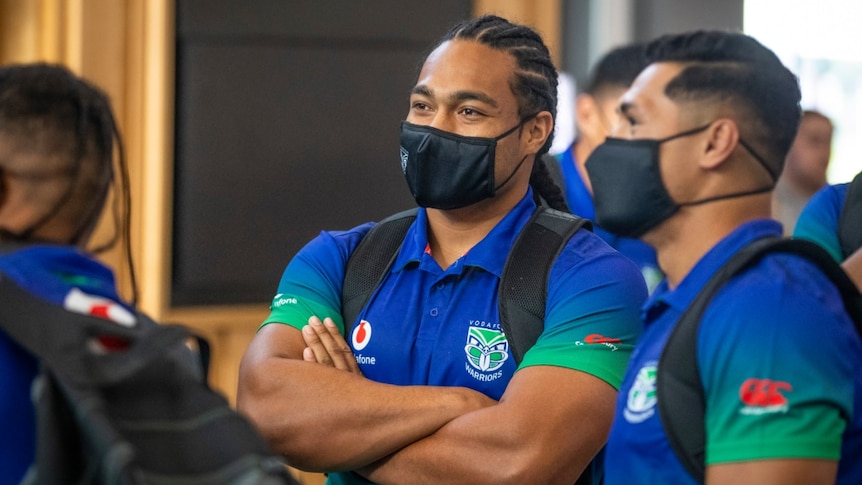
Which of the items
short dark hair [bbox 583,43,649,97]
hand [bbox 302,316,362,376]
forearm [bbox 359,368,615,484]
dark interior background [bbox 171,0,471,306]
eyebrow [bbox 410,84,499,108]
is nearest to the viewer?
forearm [bbox 359,368,615,484]

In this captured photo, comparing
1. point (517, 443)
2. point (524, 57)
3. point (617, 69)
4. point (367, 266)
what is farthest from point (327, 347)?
point (617, 69)

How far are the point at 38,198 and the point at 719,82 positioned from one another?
931 millimetres

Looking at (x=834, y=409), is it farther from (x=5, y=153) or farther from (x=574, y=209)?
(x=574, y=209)

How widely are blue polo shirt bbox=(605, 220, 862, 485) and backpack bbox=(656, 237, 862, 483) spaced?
12mm

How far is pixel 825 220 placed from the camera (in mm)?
2088

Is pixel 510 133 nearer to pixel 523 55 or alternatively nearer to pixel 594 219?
pixel 523 55

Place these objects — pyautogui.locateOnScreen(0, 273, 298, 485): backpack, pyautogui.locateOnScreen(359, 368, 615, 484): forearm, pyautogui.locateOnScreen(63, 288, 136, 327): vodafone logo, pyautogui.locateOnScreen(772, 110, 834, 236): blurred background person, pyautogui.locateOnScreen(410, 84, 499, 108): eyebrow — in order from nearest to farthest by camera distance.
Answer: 1. pyautogui.locateOnScreen(0, 273, 298, 485): backpack
2. pyautogui.locateOnScreen(63, 288, 136, 327): vodafone logo
3. pyautogui.locateOnScreen(359, 368, 615, 484): forearm
4. pyautogui.locateOnScreen(410, 84, 499, 108): eyebrow
5. pyautogui.locateOnScreen(772, 110, 834, 236): blurred background person

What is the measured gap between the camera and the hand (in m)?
1.96

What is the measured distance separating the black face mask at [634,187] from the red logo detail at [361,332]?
469 millimetres

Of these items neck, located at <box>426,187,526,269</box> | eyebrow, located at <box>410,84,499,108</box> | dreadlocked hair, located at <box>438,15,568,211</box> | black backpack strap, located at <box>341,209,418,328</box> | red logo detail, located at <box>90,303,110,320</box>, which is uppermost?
dreadlocked hair, located at <box>438,15,568,211</box>

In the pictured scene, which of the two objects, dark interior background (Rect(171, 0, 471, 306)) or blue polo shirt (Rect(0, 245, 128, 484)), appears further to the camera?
dark interior background (Rect(171, 0, 471, 306))

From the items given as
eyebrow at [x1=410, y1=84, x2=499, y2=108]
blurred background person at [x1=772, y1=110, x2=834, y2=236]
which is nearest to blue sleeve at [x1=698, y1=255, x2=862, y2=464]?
eyebrow at [x1=410, y1=84, x2=499, y2=108]

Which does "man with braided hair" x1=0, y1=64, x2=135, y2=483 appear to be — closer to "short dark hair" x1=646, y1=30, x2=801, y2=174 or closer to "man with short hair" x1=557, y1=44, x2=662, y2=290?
"short dark hair" x1=646, y1=30, x2=801, y2=174

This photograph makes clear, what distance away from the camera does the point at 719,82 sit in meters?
1.61
